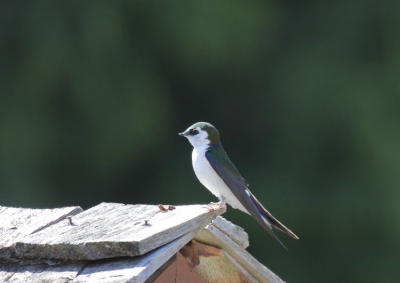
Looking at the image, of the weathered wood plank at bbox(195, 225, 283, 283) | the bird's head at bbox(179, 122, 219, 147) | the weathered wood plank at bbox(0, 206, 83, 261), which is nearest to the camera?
the weathered wood plank at bbox(0, 206, 83, 261)

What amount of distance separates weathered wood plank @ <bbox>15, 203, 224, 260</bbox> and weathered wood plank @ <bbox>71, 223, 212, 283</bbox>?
0.02 meters

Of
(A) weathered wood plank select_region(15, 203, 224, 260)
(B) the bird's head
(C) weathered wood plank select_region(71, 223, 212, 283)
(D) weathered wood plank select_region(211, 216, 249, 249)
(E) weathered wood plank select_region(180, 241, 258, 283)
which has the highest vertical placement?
(B) the bird's head

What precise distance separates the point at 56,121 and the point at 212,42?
1.55 meters

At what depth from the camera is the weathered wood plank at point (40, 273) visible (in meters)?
1.98

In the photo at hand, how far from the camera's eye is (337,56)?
7395 millimetres

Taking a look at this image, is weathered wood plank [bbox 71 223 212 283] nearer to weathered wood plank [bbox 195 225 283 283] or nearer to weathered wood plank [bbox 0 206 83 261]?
weathered wood plank [bbox 0 206 83 261]

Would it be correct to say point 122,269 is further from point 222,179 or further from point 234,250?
point 222,179

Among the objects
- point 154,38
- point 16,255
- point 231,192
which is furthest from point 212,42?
point 16,255

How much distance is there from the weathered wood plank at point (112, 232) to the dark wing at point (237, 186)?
1.90 feet

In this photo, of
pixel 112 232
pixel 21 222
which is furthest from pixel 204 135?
pixel 112 232

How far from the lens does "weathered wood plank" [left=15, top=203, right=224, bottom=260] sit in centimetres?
199

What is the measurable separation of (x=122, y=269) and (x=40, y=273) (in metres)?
0.23

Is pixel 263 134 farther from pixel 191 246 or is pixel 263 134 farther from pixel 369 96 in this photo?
pixel 191 246

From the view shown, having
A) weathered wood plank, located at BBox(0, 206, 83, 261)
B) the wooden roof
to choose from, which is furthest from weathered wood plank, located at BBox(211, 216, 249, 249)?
weathered wood plank, located at BBox(0, 206, 83, 261)
